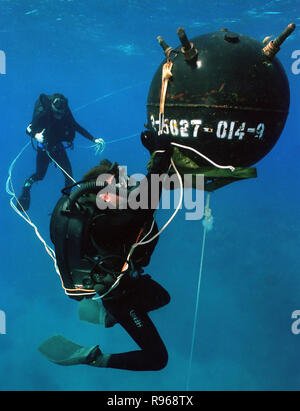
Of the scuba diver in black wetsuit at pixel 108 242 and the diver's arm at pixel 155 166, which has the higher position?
the diver's arm at pixel 155 166

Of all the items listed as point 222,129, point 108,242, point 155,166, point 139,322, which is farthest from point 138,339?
point 222,129

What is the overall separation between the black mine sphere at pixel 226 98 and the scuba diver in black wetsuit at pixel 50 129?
245 inches

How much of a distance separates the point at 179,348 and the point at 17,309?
22.1 feet

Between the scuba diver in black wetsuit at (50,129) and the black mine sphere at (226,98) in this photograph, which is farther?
the scuba diver in black wetsuit at (50,129)

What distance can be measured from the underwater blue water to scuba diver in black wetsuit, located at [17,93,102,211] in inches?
213

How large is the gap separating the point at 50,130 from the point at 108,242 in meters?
6.89

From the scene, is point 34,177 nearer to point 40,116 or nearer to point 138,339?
point 40,116

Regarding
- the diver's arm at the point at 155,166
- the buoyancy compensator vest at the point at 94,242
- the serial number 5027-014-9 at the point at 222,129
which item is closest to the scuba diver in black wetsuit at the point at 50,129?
the buoyancy compensator vest at the point at 94,242

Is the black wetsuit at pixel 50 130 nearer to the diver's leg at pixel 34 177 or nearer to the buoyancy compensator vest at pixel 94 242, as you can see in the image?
the diver's leg at pixel 34 177

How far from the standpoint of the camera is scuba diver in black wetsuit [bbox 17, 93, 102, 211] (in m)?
8.90

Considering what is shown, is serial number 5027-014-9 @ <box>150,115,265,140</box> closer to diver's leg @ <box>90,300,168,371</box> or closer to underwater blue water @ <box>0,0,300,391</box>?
diver's leg @ <box>90,300,168,371</box>

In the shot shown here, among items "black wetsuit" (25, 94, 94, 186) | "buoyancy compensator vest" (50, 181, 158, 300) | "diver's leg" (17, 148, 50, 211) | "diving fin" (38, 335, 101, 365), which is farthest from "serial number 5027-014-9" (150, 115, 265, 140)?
"diver's leg" (17, 148, 50, 211)

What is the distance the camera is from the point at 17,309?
13234 mm

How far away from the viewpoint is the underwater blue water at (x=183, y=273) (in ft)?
34.0
